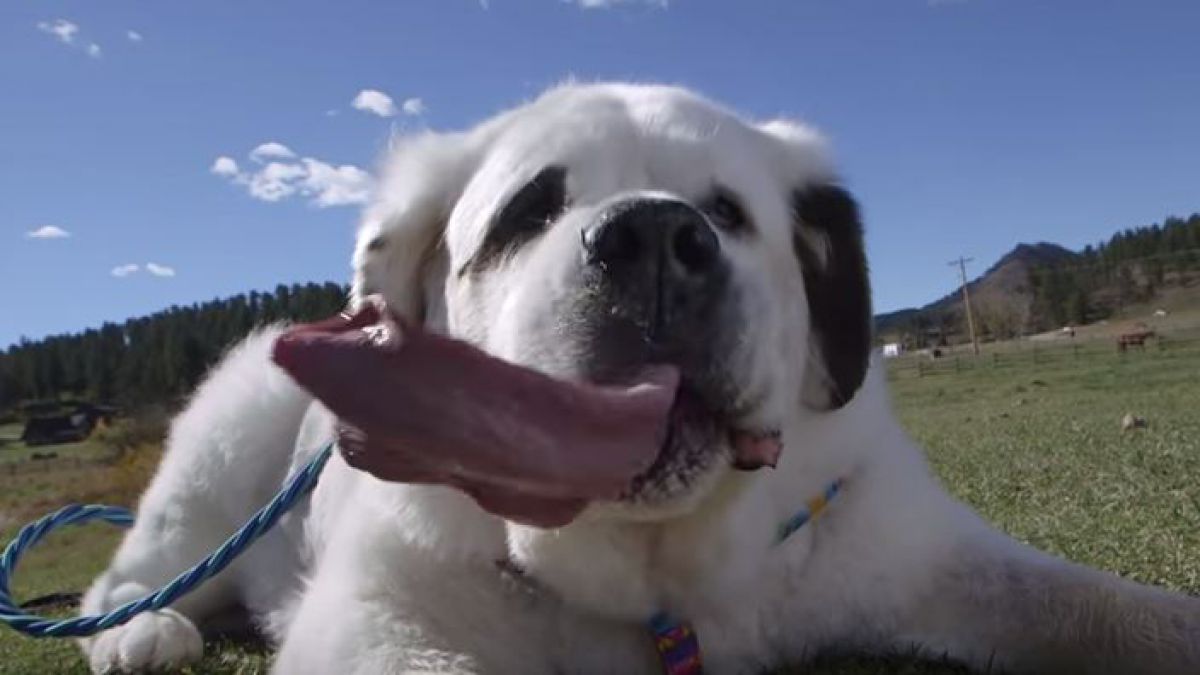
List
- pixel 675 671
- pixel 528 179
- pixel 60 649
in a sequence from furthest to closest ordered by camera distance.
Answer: pixel 60 649
pixel 528 179
pixel 675 671

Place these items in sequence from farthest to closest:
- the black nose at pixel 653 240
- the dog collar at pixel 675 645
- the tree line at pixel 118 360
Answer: the tree line at pixel 118 360
the dog collar at pixel 675 645
the black nose at pixel 653 240

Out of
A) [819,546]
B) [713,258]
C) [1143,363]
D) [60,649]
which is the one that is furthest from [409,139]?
[1143,363]

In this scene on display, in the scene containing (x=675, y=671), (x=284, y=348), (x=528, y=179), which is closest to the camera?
(x=284, y=348)

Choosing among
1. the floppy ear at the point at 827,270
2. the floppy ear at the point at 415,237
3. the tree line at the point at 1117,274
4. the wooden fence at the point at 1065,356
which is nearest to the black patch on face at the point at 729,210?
the floppy ear at the point at 827,270

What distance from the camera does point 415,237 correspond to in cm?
242

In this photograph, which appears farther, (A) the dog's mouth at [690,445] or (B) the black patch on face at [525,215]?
(B) the black patch on face at [525,215]

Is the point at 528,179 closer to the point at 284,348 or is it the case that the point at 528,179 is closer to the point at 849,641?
the point at 284,348

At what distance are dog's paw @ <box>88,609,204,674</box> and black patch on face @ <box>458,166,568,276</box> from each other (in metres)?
1.31

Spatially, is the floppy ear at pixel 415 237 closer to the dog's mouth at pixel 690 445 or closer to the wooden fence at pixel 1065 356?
the dog's mouth at pixel 690 445

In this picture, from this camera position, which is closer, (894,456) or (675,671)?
(675,671)

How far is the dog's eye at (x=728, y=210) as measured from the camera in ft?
7.13

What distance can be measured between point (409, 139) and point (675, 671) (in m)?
1.37

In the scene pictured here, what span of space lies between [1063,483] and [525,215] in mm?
4218

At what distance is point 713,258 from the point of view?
1766 millimetres
